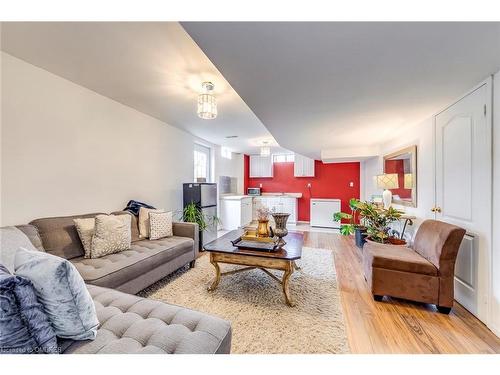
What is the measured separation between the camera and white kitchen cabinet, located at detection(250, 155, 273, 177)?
696cm

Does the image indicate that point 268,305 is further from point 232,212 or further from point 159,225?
point 232,212

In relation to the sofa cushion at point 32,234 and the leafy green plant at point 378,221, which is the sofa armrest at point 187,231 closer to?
the sofa cushion at point 32,234

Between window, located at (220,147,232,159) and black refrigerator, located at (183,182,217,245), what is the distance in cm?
196

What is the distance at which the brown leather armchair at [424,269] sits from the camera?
6.05ft

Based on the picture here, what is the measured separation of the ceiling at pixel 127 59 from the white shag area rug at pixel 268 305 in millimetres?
2271

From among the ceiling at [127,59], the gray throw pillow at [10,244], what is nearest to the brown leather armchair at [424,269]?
the ceiling at [127,59]

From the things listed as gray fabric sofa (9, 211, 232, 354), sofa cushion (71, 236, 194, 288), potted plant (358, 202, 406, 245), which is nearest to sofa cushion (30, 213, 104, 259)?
gray fabric sofa (9, 211, 232, 354)

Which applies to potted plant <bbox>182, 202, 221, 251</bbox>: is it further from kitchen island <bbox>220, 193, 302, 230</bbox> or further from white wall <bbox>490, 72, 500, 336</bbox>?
white wall <bbox>490, 72, 500, 336</bbox>

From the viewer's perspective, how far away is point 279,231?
2.32m

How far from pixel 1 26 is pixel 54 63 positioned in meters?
0.45
